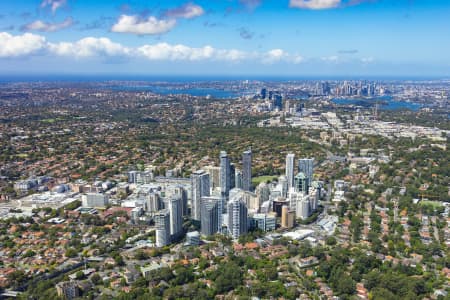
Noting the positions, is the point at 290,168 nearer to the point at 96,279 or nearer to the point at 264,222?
the point at 264,222

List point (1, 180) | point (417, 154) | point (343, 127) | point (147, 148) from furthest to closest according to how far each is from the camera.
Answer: point (343, 127) → point (147, 148) → point (417, 154) → point (1, 180)

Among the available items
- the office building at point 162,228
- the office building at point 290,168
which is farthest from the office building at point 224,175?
the office building at point 162,228

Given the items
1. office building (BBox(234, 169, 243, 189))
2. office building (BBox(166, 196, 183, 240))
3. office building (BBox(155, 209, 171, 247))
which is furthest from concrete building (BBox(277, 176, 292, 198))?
office building (BBox(155, 209, 171, 247))

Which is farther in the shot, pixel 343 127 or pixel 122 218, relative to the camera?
pixel 343 127

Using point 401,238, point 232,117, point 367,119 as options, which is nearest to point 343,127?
point 367,119

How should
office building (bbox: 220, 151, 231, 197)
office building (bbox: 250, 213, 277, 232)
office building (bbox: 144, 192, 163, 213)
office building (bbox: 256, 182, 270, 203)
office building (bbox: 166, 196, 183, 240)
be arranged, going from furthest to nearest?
office building (bbox: 220, 151, 231, 197)
office building (bbox: 256, 182, 270, 203)
office building (bbox: 144, 192, 163, 213)
office building (bbox: 250, 213, 277, 232)
office building (bbox: 166, 196, 183, 240)

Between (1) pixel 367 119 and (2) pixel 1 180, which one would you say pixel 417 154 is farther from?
(2) pixel 1 180

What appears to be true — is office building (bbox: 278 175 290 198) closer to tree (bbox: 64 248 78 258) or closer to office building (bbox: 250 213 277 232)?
office building (bbox: 250 213 277 232)
